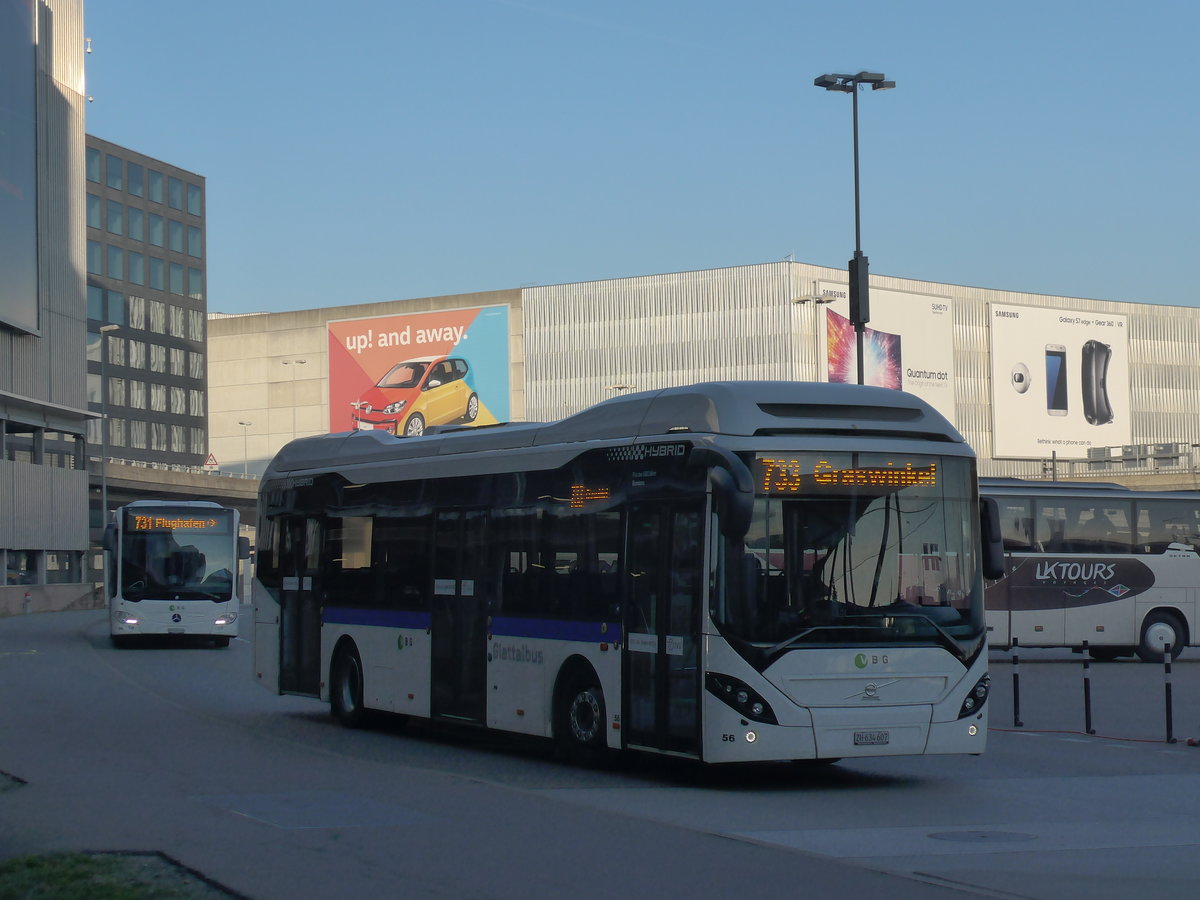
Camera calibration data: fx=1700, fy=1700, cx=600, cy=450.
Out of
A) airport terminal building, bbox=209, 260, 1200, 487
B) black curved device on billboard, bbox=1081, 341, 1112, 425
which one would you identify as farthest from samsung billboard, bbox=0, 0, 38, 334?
black curved device on billboard, bbox=1081, 341, 1112, 425

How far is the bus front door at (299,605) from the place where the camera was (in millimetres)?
18797

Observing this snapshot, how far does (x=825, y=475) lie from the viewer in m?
12.6

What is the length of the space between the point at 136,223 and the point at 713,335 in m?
41.1

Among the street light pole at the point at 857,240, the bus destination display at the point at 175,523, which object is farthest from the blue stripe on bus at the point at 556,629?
the bus destination display at the point at 175,523

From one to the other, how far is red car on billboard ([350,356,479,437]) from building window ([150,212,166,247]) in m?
20.1

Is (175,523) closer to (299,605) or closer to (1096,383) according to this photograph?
(299,605)

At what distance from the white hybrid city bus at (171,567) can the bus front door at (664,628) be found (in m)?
22.1

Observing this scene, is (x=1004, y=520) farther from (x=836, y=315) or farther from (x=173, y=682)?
(x=836, y=315)

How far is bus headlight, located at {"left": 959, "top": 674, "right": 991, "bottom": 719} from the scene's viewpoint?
507 inches

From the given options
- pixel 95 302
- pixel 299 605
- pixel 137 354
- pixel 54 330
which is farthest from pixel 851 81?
pixel 137 354

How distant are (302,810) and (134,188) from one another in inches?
4337

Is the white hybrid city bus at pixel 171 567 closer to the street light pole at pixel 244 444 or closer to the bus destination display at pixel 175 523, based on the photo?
the bus destination display at pixel 175 523

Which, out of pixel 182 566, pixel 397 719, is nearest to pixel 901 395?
pixel 397 719

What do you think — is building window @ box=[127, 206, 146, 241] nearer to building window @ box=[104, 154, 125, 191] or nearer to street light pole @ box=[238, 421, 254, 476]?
building window @ box=[104, 154, 125, 191]
